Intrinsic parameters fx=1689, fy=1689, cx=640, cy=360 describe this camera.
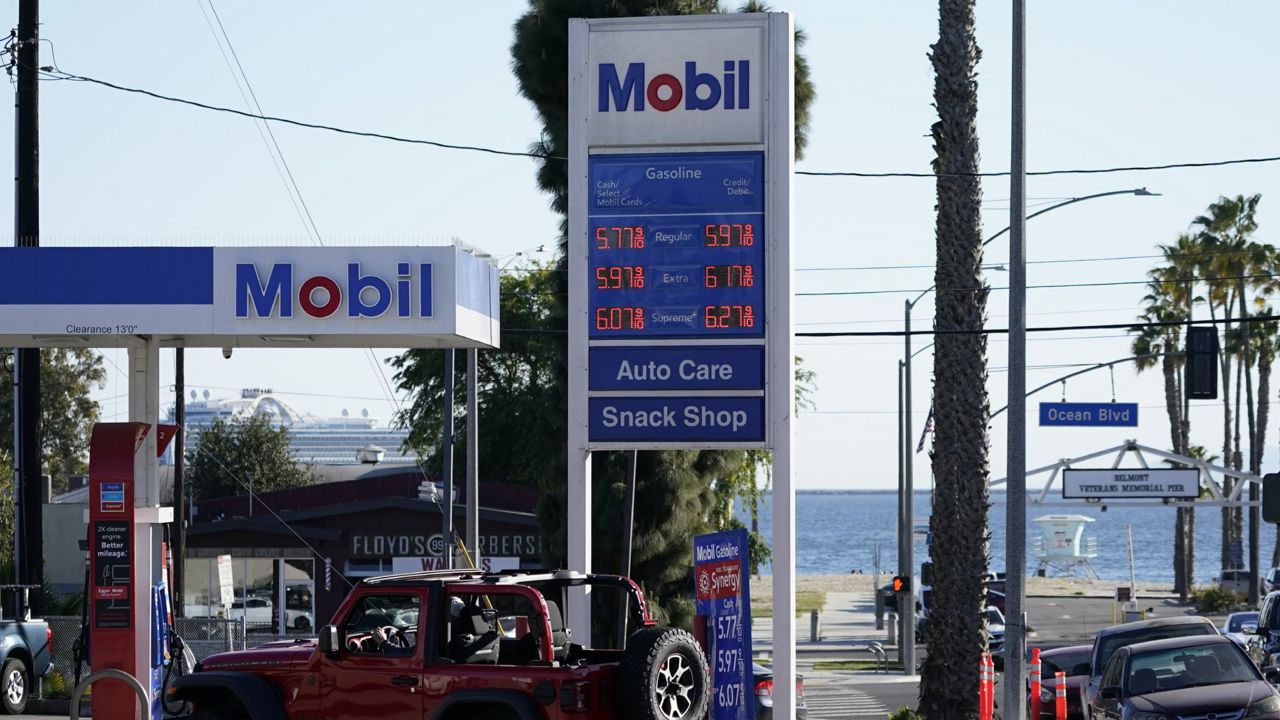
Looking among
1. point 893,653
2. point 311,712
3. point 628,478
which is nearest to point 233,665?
point 311,712

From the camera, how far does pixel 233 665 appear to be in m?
13.9

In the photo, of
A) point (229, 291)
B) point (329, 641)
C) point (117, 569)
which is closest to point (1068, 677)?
point (229, 291)

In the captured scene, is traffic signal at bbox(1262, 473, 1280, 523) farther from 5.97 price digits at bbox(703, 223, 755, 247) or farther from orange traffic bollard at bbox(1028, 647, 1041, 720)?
orange traffic bollard at bbox(1028, 647, 1041, 720)

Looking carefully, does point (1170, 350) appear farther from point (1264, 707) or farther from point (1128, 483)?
point (1264, 707)

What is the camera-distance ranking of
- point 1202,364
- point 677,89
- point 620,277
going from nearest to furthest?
point 620,277 < point 677,89 < point 1202,364

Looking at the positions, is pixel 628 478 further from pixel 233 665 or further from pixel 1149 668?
pixel 233 665

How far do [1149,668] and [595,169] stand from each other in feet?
27.3

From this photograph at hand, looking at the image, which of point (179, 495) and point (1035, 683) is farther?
point (179, 495)

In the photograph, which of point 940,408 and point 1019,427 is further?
point 940,408

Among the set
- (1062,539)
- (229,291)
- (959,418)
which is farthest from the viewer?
(1062,539)

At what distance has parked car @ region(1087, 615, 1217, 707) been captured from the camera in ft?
72.5

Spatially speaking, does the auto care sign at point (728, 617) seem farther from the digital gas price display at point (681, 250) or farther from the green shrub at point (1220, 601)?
the green shrub at point (1220, 601)

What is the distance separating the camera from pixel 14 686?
77.0 feet

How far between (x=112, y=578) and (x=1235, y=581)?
5468 cm
